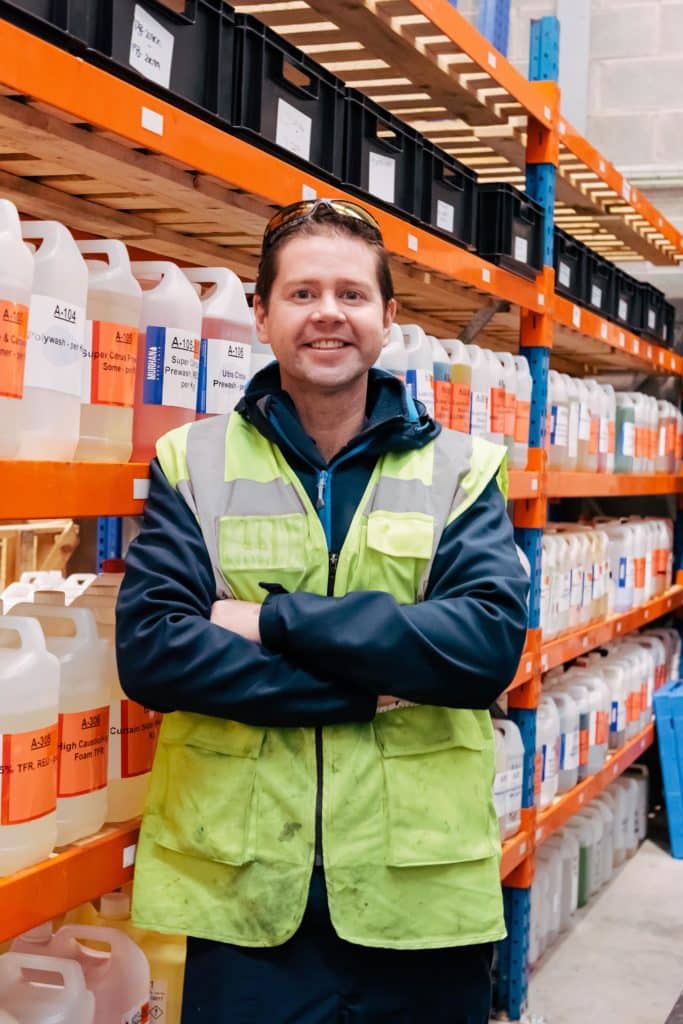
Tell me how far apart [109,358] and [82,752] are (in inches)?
24.1

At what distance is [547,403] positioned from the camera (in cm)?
393

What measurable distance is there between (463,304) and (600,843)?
2.29m

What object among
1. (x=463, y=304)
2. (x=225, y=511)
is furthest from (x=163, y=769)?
(x=463, y=304)

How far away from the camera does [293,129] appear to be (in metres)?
2.37

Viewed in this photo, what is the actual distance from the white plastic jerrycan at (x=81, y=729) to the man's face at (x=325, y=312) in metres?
0.55

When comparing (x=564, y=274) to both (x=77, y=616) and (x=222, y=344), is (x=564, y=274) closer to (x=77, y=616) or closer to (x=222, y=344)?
(x=222, y=344)

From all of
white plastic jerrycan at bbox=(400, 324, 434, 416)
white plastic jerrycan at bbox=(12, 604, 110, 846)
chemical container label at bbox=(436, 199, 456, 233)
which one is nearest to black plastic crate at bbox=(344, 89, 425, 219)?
chemical container label at bbox=(436, 199, 456, 233)

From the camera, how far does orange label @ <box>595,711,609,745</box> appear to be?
458 cm

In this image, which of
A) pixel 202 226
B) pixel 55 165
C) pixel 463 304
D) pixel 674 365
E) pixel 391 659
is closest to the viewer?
pixel 391 659

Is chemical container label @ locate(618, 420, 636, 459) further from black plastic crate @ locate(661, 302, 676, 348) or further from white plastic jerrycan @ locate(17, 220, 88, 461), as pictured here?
white plastic jerrycan @ locate(17, 220, 88, 461)

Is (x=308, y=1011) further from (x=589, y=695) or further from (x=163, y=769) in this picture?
(x=589, y=695)

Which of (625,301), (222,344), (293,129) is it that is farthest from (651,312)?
(222,344)

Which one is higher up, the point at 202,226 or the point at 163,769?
the point at 202,226

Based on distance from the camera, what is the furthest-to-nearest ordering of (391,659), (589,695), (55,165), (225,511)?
(589,695)
(55,165)
(225,511)
(391,659)
